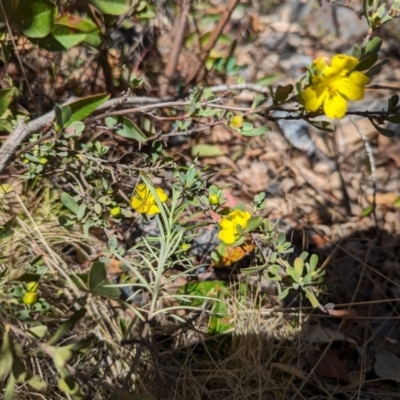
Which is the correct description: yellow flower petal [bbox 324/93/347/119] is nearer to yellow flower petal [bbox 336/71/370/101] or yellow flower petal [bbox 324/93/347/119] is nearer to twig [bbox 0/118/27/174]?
yellow flower petal [bbox 336/71/370/101]

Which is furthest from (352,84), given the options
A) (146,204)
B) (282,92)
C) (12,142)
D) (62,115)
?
(12,142)

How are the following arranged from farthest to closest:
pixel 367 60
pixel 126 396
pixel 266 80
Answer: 1. pixel 266 80
2. pixel 367 60
3. pixel 126 396

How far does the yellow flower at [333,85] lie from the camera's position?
1.29 meters

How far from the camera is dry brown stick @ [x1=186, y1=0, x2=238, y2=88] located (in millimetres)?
2002

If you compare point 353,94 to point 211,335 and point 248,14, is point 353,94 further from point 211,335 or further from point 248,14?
point 248,14

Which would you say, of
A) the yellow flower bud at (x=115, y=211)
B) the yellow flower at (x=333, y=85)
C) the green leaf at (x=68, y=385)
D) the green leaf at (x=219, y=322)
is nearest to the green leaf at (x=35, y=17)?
the yellow flower bud at (x=115, y=211)

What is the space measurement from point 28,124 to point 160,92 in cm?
60

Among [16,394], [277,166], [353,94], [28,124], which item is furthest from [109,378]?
[277,166]

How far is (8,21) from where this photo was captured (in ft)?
5.72

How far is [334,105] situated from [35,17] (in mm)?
878

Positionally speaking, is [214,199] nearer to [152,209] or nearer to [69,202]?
[152,209]

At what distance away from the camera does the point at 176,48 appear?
6.84 feet

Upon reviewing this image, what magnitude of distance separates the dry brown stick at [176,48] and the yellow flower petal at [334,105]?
0.75 metres

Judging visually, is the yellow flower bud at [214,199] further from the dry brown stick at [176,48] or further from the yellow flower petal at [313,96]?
the dry brown stick at [176,48]
